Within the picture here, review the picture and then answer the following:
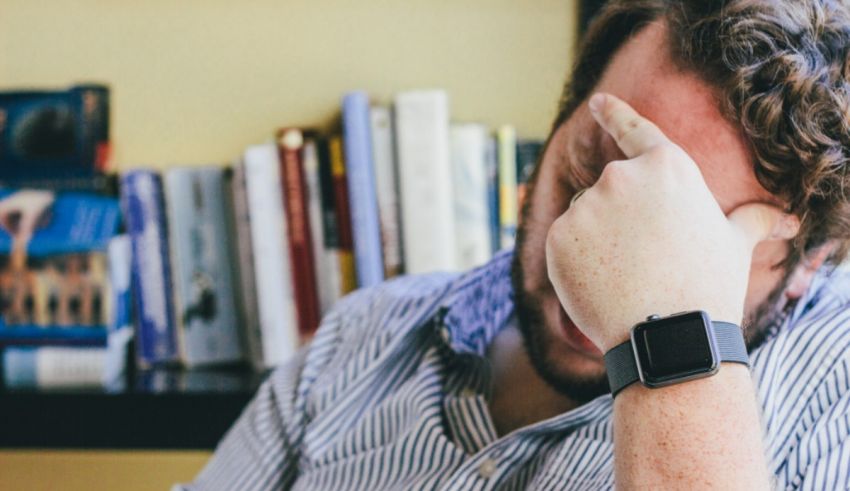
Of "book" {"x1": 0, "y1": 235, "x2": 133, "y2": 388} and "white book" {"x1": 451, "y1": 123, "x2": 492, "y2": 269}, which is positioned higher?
"white book" {"x1": 451, "y1": 123, "x2": 492, "y2": 269}

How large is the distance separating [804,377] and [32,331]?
105 cm

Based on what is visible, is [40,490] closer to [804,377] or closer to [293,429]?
[293,429]

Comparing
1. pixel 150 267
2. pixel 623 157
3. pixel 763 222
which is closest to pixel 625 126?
pixel 623 157

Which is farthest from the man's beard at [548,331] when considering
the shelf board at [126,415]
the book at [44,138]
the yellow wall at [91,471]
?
the yellow wall at [91,471]

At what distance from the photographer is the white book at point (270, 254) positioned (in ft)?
3.80

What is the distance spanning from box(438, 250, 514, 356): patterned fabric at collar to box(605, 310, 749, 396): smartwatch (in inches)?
13.1

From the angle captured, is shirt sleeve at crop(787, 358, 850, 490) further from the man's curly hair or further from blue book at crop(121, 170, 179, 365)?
blue book at crop(121, 170, 179, 365)

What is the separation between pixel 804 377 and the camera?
727mm

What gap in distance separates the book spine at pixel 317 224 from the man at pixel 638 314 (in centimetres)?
14

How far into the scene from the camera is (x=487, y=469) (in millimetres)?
775

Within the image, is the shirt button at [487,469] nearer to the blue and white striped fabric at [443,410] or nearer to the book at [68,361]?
the blue and white striped fabric at [443,410]

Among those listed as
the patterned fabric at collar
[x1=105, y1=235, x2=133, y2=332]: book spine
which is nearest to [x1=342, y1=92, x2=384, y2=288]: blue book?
the patterned fabric at collar

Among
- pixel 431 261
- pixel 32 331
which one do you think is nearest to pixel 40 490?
pixel 32 331

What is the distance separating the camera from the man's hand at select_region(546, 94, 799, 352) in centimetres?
60
